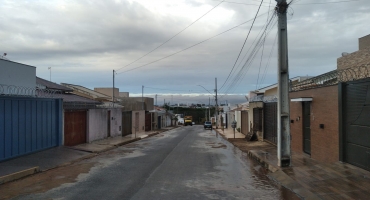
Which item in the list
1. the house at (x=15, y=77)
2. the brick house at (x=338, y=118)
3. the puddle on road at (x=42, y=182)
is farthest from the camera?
the house at (x=15, y=77)

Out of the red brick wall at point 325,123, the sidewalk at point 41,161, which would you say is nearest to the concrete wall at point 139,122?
the sidewalk at point 41,161

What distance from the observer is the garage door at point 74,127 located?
20.6m

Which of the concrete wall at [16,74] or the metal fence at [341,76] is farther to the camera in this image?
the concrete wall at [16,74]

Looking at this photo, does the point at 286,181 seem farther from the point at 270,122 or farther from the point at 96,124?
the point at 96,124

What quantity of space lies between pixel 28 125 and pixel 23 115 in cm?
65

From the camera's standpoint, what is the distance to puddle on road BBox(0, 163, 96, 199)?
30.7 feet

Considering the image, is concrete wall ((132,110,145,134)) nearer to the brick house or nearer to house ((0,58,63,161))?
house ((0,58,63,161))

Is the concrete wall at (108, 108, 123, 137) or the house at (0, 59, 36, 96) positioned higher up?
the house at (0, 59, 36, 96)

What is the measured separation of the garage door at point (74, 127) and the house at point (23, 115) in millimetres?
1705

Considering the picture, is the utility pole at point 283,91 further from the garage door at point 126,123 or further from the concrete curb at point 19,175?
the garage door at point 126,123

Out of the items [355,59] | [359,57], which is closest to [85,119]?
[355,59]

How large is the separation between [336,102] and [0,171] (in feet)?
38.0

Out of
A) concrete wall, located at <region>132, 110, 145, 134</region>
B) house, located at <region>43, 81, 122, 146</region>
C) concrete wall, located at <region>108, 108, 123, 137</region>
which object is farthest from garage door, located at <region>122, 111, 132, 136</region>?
house, located at <region>43, 81, 122, 146</region>

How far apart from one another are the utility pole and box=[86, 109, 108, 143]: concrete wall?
15067 mm
